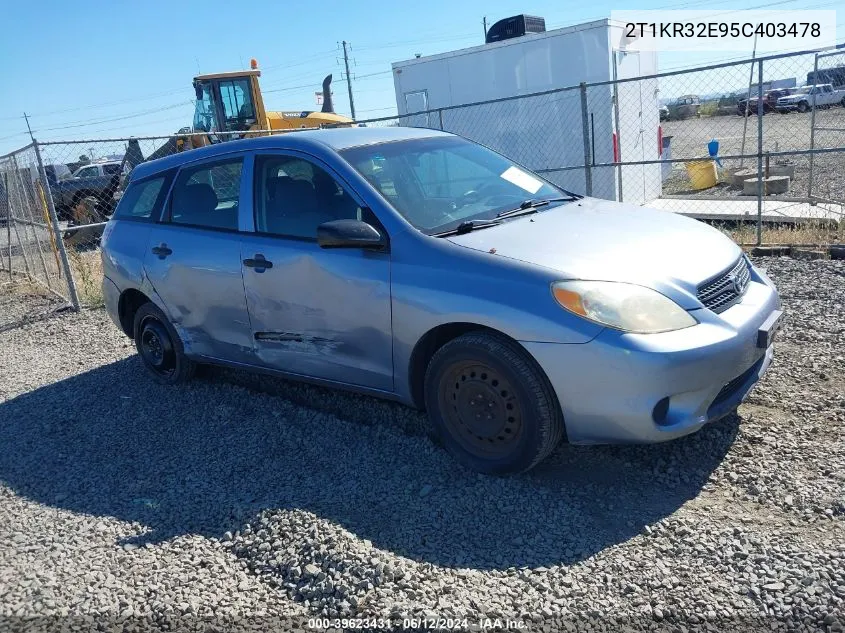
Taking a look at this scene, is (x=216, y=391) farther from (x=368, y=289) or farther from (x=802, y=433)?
(x=802, y=433)

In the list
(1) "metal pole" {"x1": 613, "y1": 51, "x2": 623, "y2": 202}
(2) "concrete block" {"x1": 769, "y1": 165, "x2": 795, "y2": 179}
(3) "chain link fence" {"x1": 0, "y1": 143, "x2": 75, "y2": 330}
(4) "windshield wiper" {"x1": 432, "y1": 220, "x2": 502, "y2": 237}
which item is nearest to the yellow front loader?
(3) "chain link fence" {"x1": 0, "y1": 143, "x2": 75, "y2": 330}

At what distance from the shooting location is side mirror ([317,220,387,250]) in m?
3.83

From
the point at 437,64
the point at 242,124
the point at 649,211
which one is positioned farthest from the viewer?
the point at 242,124

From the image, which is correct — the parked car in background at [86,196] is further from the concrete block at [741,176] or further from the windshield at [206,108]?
the concrete block at [741,176]

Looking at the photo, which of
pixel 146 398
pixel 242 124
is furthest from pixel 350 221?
pixel 242 124

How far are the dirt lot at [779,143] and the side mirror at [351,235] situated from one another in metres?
6.40

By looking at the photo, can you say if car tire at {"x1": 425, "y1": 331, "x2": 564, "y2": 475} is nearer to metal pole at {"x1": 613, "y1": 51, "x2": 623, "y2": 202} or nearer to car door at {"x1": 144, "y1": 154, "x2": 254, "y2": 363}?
car door at {"x1": 144, "y1": 154, "x2": 254, "y2": 363}

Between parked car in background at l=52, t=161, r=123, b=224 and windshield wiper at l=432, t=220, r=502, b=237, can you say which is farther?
parked car in background at l=52, t=161, r=123, b=224

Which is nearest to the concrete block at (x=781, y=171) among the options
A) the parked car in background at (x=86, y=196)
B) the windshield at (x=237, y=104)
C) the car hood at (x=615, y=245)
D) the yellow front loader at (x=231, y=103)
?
the yellow front loader at (x=231, y=103)

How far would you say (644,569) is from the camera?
2.89m

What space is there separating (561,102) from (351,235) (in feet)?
27.3

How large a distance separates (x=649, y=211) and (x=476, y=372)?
1.69 meters

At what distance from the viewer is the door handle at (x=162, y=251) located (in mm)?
5164

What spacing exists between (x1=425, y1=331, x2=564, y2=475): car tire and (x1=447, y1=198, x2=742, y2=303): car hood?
0.48 metres
